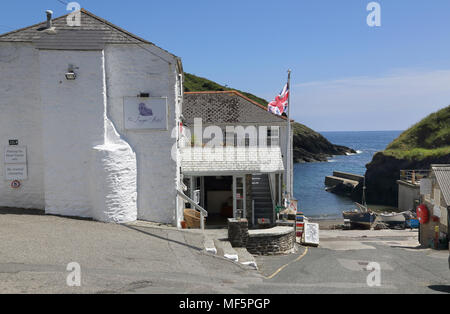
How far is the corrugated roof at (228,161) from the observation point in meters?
18.8

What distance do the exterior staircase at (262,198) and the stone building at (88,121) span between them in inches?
216

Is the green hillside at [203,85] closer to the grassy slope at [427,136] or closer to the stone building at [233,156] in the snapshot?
the grassy slope at [427,136]

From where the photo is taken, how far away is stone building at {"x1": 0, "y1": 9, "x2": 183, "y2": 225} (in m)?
14.4

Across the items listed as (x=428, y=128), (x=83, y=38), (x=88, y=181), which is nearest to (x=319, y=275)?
A: (x=88, y=181)

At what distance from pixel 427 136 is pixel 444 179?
5437 cm

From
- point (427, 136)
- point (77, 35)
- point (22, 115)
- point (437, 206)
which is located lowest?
point (437, 206)

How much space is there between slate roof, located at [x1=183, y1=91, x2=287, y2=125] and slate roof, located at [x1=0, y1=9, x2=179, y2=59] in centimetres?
1008

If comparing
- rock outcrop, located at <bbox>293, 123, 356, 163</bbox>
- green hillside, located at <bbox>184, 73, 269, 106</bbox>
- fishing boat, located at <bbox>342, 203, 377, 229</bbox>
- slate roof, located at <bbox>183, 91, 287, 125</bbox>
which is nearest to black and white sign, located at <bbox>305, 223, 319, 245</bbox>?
slate roof, located at <bbox>183, 91, 287, 125</bbox>

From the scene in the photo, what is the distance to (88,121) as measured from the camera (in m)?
14.6

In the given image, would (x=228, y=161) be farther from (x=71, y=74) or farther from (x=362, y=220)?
(x=362, y=220)

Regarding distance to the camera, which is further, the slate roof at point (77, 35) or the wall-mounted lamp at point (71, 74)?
the slate roof at point (77, 35)

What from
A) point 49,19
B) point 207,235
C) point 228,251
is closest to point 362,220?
point 207,235
